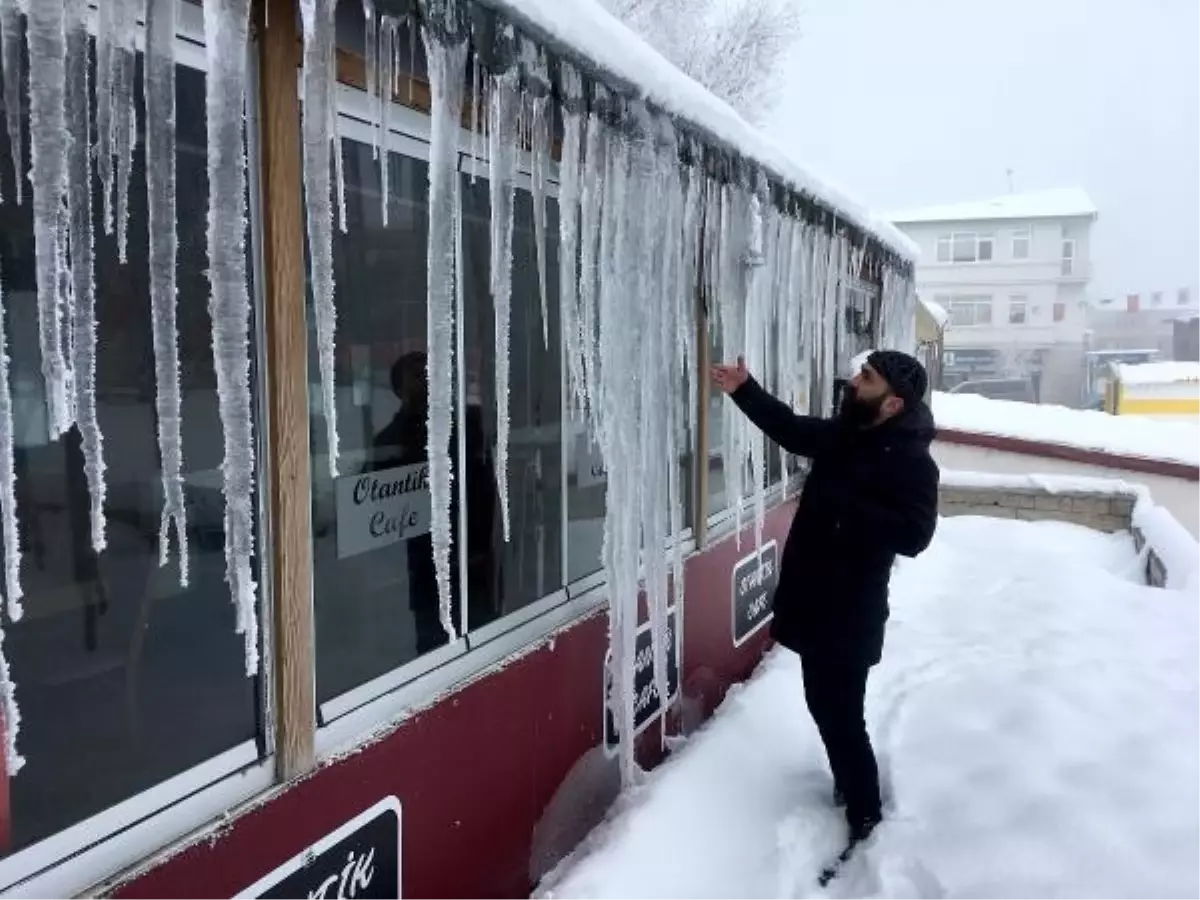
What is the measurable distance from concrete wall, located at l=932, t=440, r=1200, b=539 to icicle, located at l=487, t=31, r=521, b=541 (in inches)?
406

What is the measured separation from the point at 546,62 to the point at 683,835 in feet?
7.39

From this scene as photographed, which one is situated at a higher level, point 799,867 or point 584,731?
point 584,731

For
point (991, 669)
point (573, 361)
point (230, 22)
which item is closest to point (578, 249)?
point (573, 361)

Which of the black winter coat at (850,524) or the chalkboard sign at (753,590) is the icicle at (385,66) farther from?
the chalkboard sign at (753,590)

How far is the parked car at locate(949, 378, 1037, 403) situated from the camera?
31.8 m

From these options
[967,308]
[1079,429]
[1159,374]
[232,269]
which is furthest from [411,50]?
[967,308]

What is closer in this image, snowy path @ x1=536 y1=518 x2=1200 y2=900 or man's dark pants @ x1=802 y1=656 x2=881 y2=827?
snowy path @ x1=536 y1=518 x2=1200 y2=900

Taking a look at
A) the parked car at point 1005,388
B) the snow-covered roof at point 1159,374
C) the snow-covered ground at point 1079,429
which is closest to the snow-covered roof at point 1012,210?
the parked car at point 1005,388

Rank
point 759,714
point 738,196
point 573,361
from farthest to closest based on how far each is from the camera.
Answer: point 759,714 < point 738,196 < point 573,361

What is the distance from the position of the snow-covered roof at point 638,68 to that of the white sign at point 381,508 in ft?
3.47

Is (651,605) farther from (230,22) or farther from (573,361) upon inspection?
(230,22)

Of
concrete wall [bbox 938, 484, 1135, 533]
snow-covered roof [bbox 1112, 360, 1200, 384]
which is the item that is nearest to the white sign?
concrete wall [bbox 938, 484, 1135, 533]

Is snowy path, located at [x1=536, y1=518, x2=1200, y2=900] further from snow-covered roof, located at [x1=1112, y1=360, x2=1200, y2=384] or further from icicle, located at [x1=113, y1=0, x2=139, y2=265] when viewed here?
snow-covered roof, located at [x1=1112, y1=360, x2=1200, y2=384]

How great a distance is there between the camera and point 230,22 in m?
1.50
